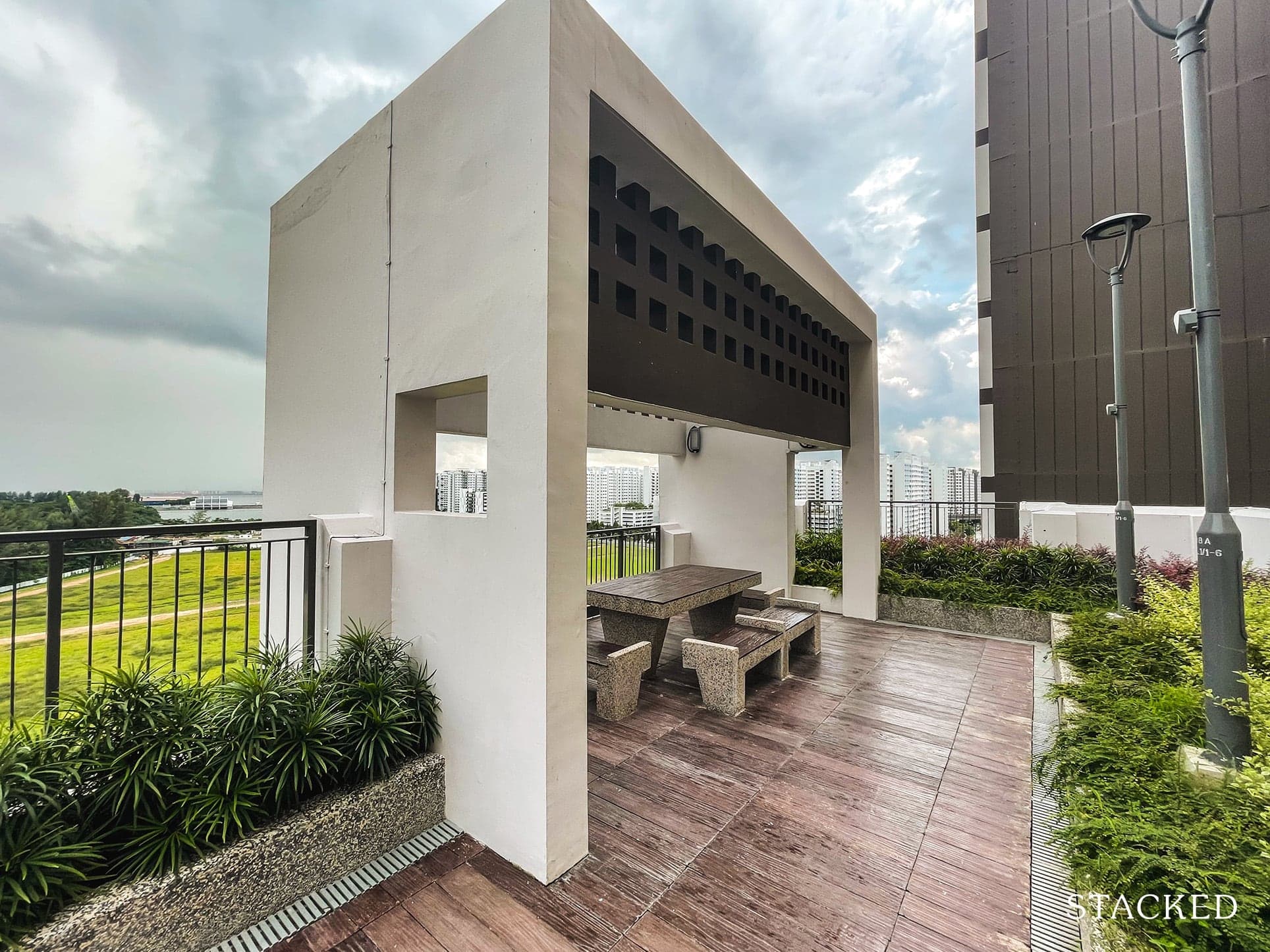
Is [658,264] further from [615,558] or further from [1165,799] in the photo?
[615,558]

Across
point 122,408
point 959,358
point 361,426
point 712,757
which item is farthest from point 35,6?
point 959,358

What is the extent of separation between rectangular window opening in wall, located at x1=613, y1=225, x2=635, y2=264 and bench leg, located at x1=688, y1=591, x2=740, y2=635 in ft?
11.7

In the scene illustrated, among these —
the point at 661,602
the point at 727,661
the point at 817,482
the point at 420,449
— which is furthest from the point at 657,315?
the point at 817,482

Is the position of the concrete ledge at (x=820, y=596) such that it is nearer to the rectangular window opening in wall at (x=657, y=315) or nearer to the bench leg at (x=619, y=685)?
the bench leg at (x=619, y=685)

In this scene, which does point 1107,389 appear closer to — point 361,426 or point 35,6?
point 361,426

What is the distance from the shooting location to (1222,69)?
6.35m

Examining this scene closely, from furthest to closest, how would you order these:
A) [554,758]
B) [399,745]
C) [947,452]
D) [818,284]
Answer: [947,452]
[818,284]
[399,745]
[554,758]

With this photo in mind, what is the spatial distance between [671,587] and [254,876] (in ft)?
10.6

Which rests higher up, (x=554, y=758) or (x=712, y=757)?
(x=554, y=758)

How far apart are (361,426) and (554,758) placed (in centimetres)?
226

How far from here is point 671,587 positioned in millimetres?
4488

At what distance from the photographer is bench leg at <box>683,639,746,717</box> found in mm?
3551

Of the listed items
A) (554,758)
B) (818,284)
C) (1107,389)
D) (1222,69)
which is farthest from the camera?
(1107,389)

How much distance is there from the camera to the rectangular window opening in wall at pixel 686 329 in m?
3.24
